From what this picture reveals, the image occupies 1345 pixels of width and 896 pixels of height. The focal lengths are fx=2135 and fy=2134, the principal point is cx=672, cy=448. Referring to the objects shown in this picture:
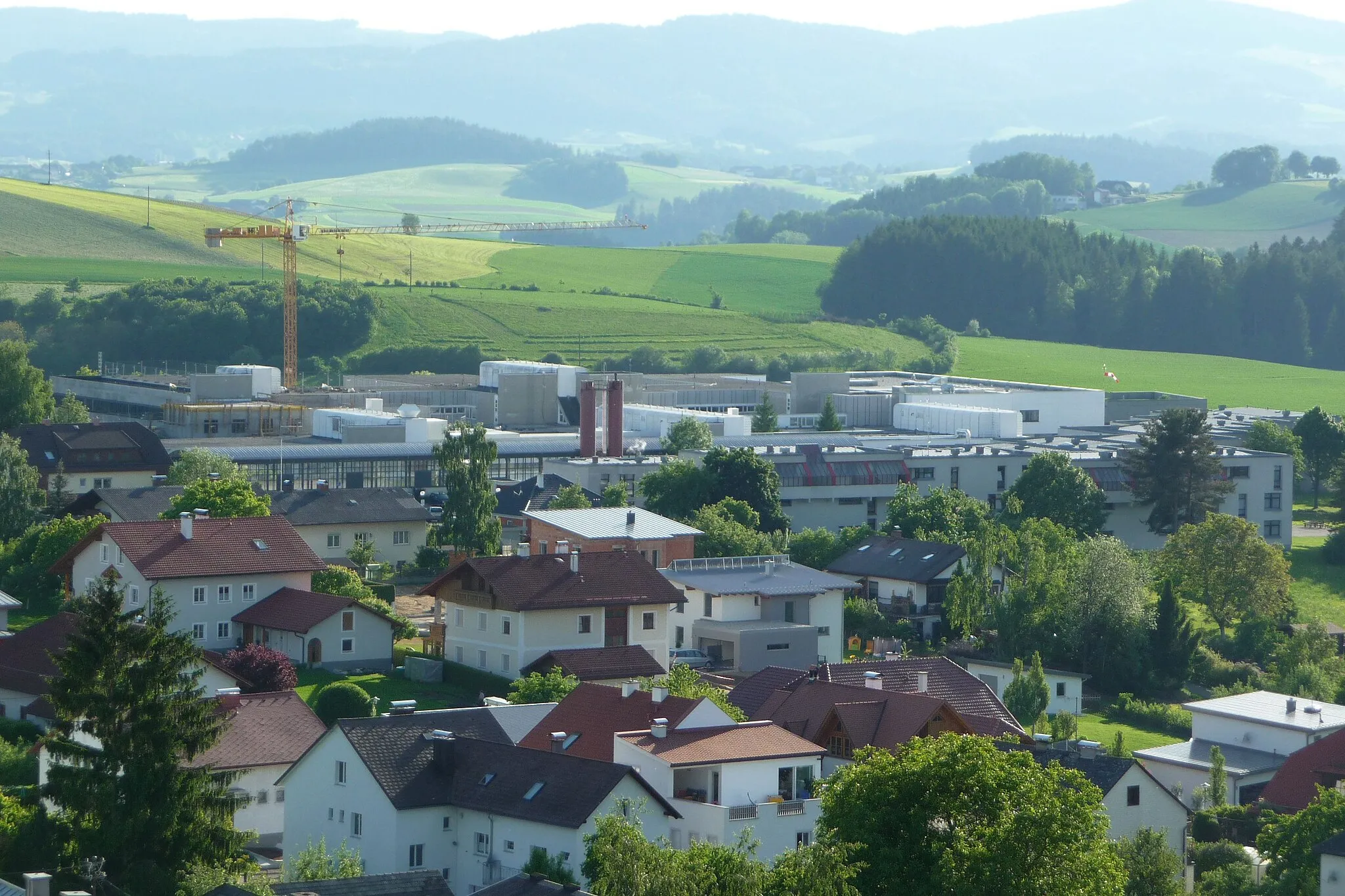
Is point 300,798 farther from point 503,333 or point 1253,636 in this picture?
point 503,333

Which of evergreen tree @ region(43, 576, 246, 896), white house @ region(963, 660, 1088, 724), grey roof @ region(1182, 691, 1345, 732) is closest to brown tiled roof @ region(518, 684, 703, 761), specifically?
evergreen tree @ region(43, 576, 246, 896)

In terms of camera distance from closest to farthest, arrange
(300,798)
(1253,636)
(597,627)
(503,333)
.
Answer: (300,798) < (597,627) < (1253,636) < (503,333)

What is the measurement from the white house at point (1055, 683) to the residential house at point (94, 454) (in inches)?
1420

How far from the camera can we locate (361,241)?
189 metres

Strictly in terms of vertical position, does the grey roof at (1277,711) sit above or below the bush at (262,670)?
below

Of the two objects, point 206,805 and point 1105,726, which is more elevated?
point 206,805

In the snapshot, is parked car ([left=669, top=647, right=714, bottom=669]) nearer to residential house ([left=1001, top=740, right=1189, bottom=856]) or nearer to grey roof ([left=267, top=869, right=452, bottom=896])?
residential house ([left=1001, top=740, right=1189, bottom=856])

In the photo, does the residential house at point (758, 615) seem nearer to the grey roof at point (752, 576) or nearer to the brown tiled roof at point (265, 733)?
the grey roof at point (752, 576)

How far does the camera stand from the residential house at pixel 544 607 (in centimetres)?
5506

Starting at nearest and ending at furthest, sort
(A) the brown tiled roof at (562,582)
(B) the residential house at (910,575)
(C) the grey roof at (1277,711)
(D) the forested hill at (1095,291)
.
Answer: (C) the grey roof at (1277,711) < (A) the brown tiled roof at (562,582) < (B) the residential house at (910,575) < (D) the forested hill at (1095,291)

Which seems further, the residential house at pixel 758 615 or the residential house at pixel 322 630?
the residential house at pixel 758 615

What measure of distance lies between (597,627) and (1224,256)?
14007cm

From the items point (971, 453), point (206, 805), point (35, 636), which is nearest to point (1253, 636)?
point (971, 453)

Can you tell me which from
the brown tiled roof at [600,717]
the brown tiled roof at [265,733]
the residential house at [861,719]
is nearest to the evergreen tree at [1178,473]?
the residential house at [861,719]
